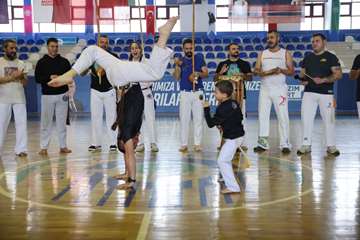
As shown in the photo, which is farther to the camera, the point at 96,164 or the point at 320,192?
the point at 96,164

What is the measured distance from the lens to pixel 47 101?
27.8ft

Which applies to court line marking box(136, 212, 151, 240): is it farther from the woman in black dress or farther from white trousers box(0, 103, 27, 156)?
white trousers box(0, 103, 27, 156)

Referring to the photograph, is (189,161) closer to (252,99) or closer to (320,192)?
(320,192)

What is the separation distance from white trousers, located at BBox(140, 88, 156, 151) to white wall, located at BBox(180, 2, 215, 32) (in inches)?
710

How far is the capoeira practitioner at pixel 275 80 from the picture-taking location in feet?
27.3

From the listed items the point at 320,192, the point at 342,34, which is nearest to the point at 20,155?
the point at 320,192

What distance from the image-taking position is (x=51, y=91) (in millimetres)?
8430

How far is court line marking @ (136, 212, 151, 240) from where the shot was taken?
13.4ft

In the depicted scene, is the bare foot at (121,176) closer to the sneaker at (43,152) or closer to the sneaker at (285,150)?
the sneaker at (43,152)

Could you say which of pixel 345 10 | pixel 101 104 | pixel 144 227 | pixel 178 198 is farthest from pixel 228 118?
pixel 345 10

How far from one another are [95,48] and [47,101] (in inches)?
120

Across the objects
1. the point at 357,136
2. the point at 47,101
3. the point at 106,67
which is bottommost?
the point at 357,136

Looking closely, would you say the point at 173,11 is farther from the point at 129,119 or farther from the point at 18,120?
the point at 129,119

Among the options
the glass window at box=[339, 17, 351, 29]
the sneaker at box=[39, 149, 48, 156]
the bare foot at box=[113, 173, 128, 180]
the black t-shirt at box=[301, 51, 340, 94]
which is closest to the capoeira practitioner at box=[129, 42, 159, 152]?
the sneaker at box=[39, 149, 48, 156]
